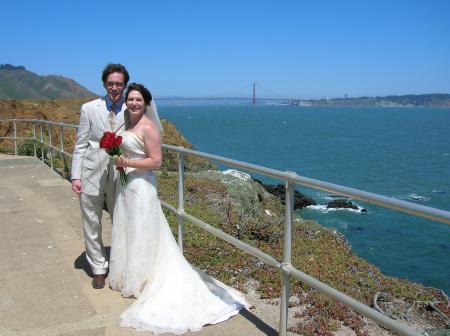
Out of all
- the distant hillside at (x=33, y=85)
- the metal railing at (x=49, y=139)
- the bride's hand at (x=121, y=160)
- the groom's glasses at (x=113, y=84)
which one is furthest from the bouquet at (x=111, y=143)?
the distant hillside at (x=33, y=85)

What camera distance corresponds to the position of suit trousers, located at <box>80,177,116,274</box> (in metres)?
4.54

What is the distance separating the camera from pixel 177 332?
360 cm

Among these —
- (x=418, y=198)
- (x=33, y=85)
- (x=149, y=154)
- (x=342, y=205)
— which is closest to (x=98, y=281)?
(x=149, y=154)

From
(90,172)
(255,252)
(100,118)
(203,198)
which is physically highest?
(100,118)

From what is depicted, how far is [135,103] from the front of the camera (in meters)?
4.07

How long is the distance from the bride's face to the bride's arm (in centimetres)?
15

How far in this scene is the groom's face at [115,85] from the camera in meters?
4.27

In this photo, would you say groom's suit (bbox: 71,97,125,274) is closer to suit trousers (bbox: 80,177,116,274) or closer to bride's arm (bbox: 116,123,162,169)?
suit trousers (bbox: 80,177,116,274)

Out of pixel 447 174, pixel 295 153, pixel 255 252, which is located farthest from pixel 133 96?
pixel 295 153

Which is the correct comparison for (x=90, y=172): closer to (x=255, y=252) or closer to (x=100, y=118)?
(x=100, y=118)

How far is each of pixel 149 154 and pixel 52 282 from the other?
1.64 m

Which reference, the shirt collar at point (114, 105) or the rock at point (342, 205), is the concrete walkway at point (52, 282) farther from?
the rock at point (342, 205)

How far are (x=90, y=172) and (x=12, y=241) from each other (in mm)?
2212

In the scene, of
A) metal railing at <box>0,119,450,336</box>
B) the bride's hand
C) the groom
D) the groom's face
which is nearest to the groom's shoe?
the groom
